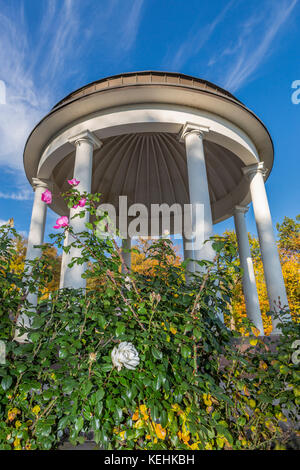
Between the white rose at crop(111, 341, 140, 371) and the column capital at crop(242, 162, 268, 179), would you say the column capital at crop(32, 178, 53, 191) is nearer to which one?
the column capital at crop(242, 162, 268, 179)

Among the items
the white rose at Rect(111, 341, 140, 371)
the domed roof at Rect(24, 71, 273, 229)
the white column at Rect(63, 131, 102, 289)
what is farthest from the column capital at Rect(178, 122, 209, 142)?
the white rose at Rect(111, 341, 140, 371)

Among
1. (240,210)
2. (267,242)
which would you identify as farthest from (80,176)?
(240,210)

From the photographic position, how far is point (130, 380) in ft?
8.45

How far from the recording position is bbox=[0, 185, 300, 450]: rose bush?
236 centimetres

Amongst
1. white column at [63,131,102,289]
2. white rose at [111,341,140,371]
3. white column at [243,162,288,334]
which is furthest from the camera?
white column at [243,162,288,334]

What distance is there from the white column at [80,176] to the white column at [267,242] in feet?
26.6

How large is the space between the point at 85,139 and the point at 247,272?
40.5ft

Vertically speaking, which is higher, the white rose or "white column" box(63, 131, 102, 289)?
"white column" box(63, 131, 102, 289)

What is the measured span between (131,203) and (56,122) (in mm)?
10376

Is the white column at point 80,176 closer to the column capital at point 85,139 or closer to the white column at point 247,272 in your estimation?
the column capital at point 85,139

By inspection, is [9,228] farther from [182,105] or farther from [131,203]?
[131,203]

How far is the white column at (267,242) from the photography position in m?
11.1

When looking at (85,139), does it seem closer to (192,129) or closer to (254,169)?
(192,129)

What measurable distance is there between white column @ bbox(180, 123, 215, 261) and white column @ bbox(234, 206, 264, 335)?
5975mm
